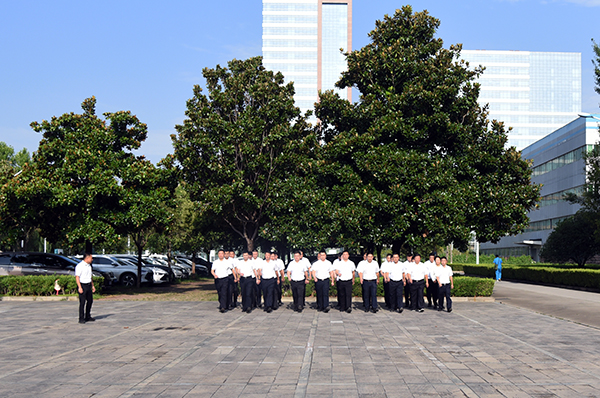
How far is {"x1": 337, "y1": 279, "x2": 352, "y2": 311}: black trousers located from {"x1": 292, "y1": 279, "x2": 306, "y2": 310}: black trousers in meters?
1.12

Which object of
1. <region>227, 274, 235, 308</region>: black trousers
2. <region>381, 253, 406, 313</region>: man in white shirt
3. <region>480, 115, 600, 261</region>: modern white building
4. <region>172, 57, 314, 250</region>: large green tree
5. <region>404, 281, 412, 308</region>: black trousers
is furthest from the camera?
<region>480, 115, 600, 261</region>: modern white building

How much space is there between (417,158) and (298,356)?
14.4m

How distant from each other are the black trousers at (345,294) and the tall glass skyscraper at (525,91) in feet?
375

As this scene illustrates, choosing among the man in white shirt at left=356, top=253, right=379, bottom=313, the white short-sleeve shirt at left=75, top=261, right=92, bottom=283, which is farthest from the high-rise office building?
the white short-sleeve shirt at left=75, top=261, right=92, bottom=283

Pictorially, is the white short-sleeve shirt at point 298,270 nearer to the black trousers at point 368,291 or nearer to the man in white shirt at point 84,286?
the black trousers at point 368,291

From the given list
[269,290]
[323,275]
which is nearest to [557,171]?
[323,275]

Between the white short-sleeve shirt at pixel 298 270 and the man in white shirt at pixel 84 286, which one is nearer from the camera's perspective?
the man in white shirt at pixel 84 286

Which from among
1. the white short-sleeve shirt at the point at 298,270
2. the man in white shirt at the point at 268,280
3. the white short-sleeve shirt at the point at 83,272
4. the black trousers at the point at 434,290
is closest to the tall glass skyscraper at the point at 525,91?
the black trousers at the point at 434,290

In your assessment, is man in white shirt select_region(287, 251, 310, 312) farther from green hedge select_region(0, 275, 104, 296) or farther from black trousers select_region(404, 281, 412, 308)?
green hedge select_region(0, 275, 104, 296)

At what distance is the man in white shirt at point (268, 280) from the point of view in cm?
1742

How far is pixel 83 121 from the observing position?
24.8 meters

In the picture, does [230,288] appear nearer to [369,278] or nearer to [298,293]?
[298,293]

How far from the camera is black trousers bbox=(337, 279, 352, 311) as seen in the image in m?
17.4

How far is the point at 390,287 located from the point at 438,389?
1065cm
